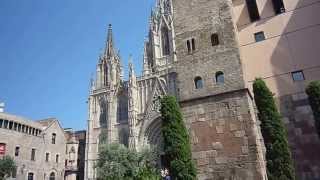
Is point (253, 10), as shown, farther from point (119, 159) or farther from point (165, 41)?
point (165, 41)

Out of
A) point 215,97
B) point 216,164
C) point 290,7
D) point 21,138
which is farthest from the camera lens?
point 21,138

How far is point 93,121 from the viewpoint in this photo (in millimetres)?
42250

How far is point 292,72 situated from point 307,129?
106 inches

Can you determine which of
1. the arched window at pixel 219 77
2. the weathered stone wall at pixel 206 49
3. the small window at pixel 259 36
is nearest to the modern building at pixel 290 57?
the small window at pixel 259 36

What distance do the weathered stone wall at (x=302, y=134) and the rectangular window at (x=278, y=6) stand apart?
14.1 feet

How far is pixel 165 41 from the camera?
43.5 meters

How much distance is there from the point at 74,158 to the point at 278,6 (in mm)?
34414

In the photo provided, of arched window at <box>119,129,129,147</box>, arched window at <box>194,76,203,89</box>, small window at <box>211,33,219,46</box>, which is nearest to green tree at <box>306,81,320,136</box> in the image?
small window at <box>211,33,219,46</box>

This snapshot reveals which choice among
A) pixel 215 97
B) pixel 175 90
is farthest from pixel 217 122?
pixel 175 90

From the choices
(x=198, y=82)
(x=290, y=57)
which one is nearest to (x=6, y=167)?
(x=198, y=82)

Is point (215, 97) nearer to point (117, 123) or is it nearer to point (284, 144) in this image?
point (284, 144)

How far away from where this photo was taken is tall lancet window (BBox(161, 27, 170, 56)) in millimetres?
42688

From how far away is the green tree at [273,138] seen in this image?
1108 cm

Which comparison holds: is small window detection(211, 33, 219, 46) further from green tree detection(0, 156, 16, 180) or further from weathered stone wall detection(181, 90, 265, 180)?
green tree detection(0, 156, 16, 180)
